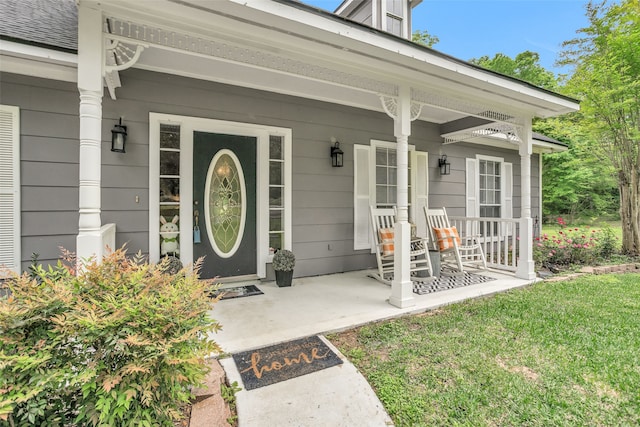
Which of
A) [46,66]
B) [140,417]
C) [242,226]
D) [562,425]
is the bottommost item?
[562,425]

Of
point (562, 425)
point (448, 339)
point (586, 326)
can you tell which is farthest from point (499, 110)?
point (562, 425)

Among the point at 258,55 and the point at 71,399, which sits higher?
the point at 258,55

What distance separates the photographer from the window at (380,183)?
489 centimetres

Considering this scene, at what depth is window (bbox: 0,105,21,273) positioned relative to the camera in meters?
2.82

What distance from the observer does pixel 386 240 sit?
4.36 m

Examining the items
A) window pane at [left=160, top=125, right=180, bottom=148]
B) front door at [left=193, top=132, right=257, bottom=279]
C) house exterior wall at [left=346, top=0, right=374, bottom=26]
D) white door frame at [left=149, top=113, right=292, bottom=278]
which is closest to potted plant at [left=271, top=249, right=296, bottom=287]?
white door frame at [left=149, top=113, right=292, bottom=278]

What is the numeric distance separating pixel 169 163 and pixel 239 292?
1.80 metres

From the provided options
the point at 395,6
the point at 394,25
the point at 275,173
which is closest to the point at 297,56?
the point at 275,173

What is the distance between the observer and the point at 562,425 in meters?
1.58

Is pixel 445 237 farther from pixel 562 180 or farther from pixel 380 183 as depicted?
pixel 562 180

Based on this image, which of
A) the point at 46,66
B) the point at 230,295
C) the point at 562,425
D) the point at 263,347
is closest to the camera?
the point at 562,425

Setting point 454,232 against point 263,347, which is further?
point 454,232

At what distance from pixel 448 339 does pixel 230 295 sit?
238 centimetres

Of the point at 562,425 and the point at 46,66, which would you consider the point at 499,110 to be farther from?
the point at 46,66
